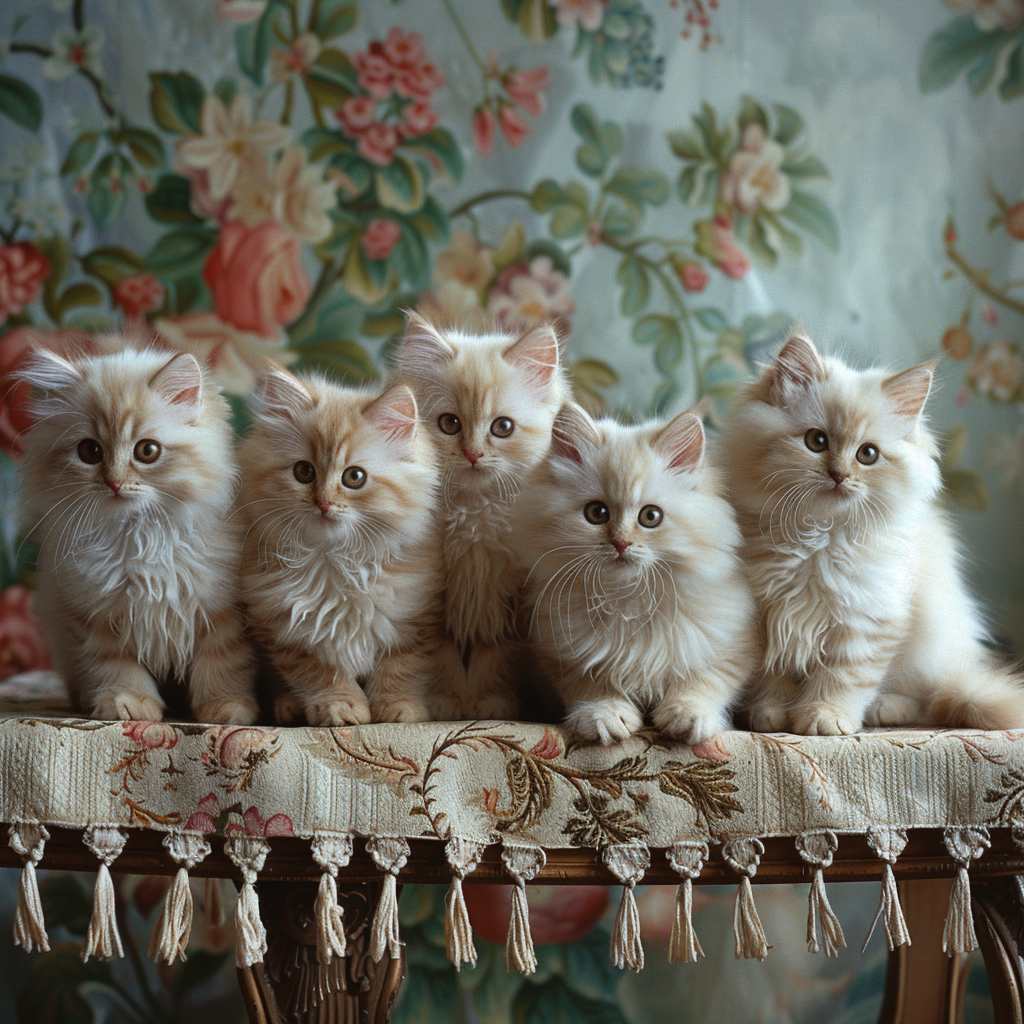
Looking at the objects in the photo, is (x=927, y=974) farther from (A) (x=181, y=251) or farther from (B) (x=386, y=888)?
(A) (x=181, y=251)

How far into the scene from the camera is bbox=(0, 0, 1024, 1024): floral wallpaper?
186 cm

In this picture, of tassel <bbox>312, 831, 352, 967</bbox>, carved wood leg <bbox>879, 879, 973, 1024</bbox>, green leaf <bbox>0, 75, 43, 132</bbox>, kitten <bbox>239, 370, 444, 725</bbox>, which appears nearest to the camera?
tassel <bbox>312, 831, 352, 967</bbox>

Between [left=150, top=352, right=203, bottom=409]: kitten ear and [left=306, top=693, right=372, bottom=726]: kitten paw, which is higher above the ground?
[left=150, top=352, right=203, bottom=409]: kitten ear

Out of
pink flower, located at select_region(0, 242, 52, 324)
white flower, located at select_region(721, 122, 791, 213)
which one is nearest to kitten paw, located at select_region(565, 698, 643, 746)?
white flower, located at select_region(721, 122, 791, 213)

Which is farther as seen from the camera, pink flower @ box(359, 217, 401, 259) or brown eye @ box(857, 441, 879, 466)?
pink flower @ box(359, 217, 401, 259)

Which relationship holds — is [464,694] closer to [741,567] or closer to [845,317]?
[741,567]

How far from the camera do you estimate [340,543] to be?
39.1 inches

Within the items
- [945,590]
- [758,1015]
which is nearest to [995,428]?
[945,590]

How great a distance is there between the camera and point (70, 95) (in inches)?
73.2

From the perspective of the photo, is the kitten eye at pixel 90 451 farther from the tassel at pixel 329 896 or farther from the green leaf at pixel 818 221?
the green leaf at pixel 818 221

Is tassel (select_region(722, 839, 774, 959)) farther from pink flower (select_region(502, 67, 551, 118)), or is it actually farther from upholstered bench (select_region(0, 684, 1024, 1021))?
pink flower (select_region(502, 67, 551, 118))

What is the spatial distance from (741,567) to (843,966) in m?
1.36

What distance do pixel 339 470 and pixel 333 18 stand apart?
1.42m

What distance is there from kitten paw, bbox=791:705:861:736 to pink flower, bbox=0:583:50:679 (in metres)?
1.62
